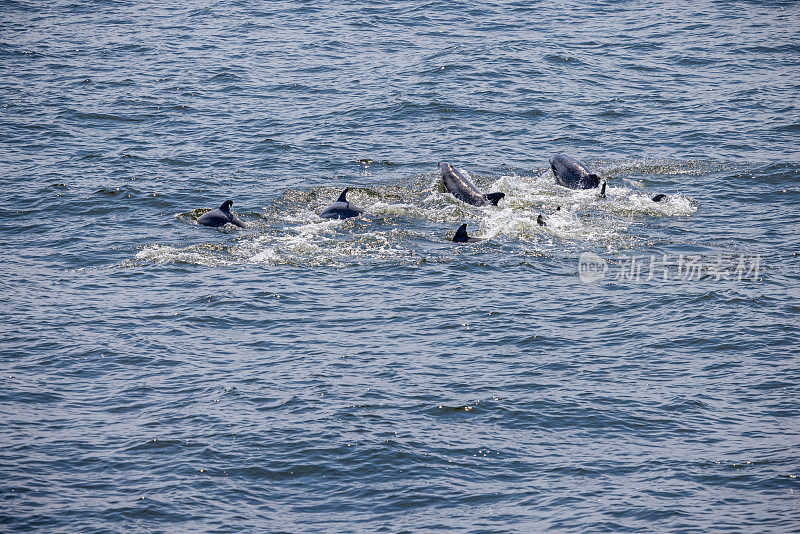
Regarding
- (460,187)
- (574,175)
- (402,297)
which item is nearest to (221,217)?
(402,297)

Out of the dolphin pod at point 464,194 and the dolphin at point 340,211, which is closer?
the dolphin pod at point 464,194

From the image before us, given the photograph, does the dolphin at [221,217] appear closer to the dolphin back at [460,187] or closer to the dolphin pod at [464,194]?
the dolphin pod at [464,194]

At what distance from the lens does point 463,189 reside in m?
24.4

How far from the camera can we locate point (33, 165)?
28.1 meters

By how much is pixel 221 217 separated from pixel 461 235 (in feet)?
19.3

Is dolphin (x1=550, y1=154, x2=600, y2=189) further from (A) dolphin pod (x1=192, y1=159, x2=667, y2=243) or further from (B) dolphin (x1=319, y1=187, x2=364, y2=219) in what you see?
(B) dolphin (x1=319, y1=187, x2=364, y2=219)

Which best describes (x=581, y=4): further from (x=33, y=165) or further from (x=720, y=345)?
(x=720, y=345)

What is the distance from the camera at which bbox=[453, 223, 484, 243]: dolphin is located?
2175 centimetres

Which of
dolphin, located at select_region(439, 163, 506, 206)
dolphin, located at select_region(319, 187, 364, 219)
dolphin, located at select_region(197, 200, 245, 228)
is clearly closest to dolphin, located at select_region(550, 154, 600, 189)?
dolphin, located at select_region(439, 163, 506, 206)

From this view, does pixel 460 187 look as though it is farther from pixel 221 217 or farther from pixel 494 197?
pixel 221 217

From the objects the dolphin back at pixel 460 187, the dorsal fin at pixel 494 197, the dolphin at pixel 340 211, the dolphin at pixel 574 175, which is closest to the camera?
the dolphin at pixel 340 211

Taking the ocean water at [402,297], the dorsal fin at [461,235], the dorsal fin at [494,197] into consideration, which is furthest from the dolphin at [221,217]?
the dorsal fin at [494,197]

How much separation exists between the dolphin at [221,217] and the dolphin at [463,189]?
18.3 ft

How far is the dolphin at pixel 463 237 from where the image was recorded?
21.8 meters
